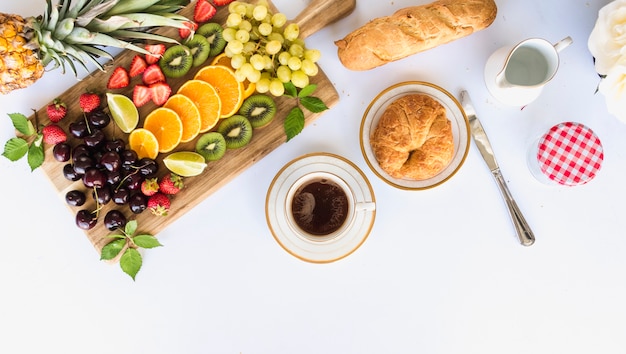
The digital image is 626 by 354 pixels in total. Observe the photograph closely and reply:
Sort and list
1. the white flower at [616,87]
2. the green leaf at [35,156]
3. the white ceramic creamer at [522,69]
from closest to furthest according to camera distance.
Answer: the white flower at [616,87] → the white ceramic creamer at [522,69] → the green leaf at [35,156]

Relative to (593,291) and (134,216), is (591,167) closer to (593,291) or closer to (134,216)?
(593,291)

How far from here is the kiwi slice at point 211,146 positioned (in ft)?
4.75

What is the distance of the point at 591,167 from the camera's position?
4.71ft

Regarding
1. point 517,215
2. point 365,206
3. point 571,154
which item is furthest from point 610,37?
point 365,206

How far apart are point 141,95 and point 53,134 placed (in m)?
0.29

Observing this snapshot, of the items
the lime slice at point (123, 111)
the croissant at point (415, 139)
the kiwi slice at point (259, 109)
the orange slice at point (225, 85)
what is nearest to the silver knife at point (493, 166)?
the croissant at point (415, 139)

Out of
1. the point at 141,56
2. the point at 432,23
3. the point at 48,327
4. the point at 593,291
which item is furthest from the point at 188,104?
the point at 593,291

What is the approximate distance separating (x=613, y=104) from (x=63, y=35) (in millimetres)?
1555

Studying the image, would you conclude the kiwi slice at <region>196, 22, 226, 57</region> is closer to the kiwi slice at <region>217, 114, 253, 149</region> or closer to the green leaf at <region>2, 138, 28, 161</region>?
the kiwi slice at <region>217, 114, 253, 149</region>

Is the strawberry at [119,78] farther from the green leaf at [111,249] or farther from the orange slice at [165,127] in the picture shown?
the green leaf at [111,249]

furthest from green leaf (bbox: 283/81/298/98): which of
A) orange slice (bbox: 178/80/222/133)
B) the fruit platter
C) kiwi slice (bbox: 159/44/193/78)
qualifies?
kiwi slice (bbox: 159/44/193/78)

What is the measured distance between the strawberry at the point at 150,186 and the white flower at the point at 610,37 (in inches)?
53.2

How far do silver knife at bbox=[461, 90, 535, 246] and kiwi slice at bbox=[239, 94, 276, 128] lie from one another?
0.62m

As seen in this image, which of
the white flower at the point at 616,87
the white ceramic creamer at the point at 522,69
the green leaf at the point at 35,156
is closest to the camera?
the white flower at the point at 616,87
